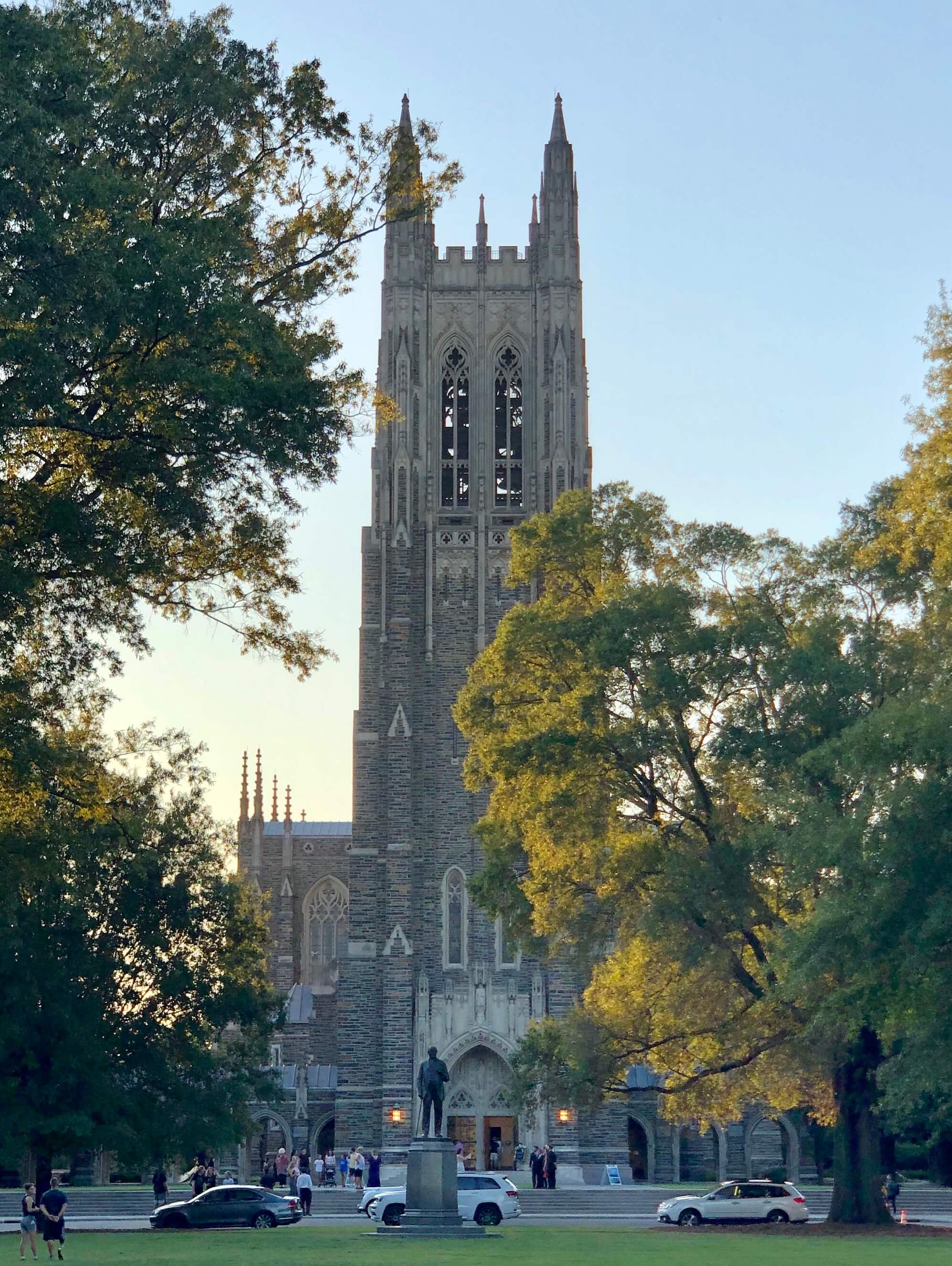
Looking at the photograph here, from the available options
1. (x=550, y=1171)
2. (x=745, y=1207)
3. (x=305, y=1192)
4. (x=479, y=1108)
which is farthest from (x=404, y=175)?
(x=479, y=1108)

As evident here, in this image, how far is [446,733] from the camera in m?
55.6

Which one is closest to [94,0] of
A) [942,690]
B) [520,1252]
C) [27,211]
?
[27,211]

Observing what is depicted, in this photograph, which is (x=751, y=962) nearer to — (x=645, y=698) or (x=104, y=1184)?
(x=645, y=698)

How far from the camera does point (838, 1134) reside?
103ft

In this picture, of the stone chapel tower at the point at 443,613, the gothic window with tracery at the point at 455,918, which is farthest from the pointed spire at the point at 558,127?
the gothic window with tracery at the point at 455,918

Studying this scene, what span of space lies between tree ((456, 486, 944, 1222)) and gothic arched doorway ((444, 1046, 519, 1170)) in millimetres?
19000

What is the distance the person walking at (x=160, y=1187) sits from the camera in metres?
41.2

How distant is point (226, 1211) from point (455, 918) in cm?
2067

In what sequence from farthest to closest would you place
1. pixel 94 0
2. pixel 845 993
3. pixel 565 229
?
pixel 565 229 → pixel 845 993 → pixel 94 0

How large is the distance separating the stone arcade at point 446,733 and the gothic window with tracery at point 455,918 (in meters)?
0.05

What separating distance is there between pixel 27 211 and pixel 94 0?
12.3 ft

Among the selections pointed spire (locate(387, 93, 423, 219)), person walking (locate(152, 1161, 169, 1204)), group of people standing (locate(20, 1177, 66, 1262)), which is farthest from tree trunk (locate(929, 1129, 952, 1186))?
pointed spire (locate(387, 93, 423, 219))

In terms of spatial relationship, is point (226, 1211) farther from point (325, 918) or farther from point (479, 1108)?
point (325, 918)

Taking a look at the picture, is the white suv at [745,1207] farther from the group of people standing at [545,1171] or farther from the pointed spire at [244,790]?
the pointed spire at [244,790]
